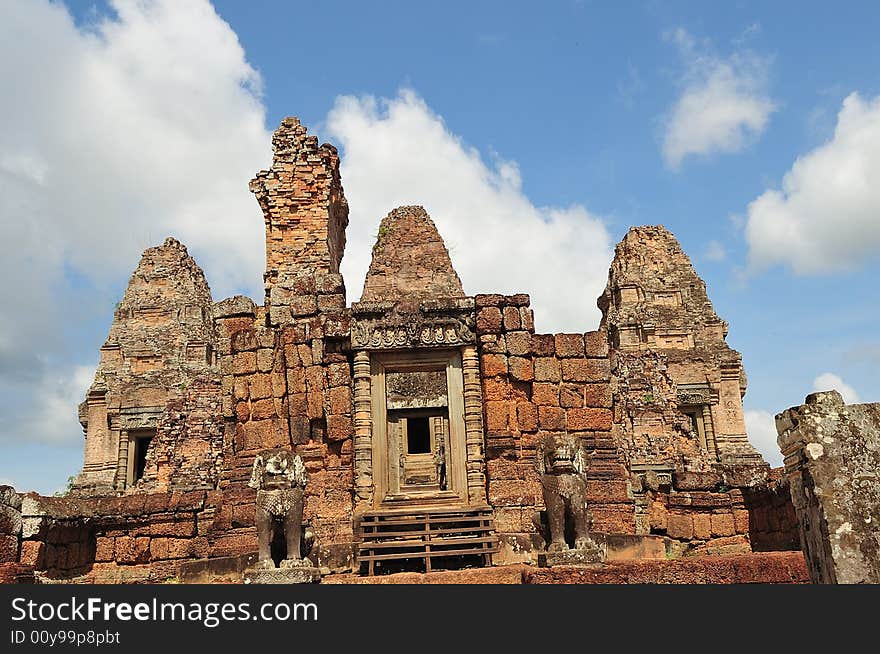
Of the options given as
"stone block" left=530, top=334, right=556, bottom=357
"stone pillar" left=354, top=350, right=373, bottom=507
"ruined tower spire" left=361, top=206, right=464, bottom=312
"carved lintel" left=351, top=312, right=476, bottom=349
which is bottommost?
"stone pillar" left=354, top=350, right=373, bottom=507

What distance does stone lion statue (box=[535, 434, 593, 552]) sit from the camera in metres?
9.02

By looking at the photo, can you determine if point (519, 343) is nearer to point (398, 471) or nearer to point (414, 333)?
point (414, 333)

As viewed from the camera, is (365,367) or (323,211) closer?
(365,367)

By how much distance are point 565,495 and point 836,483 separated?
16.8 ft

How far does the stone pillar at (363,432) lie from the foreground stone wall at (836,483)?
703cm

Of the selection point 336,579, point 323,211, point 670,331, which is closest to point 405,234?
point 323,211

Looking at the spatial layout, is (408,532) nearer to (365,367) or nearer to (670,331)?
(365,367)

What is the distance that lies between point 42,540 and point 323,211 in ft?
40.9

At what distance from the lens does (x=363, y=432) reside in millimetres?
10836

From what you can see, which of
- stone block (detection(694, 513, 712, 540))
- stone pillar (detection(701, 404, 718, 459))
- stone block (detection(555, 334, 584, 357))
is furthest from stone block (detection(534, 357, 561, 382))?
stone pillar (detection(701, 404, 718, 459))

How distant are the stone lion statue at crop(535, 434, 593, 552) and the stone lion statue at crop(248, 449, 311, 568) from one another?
2.97 metres

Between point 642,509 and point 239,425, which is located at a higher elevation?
point 239,425

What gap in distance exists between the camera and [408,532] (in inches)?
394

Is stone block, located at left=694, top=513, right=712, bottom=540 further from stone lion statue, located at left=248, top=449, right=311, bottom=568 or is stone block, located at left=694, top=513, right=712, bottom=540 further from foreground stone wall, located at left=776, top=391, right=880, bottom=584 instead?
foreground stone wall, located at left=776, top=391, right=880, bottom=584
